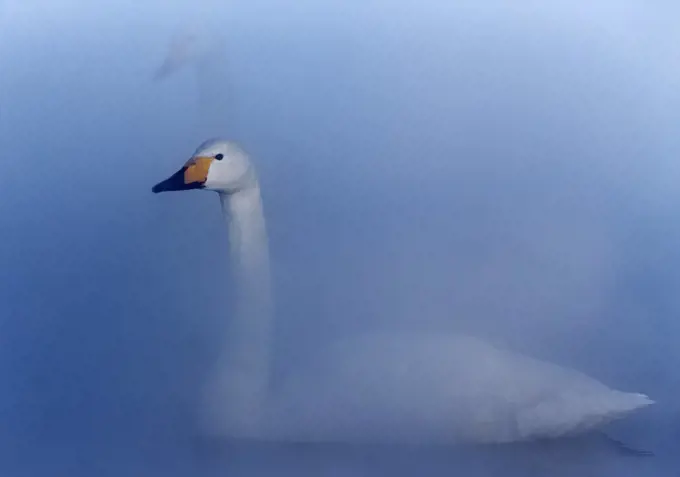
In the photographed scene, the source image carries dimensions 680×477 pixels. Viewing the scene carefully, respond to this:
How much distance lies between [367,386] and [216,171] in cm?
47

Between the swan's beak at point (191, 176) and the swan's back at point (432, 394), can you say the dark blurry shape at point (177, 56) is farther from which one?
the swan's back at point (432, 394)

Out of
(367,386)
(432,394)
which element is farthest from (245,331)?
(432,394)

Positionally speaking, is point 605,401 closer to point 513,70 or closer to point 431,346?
point 431,346

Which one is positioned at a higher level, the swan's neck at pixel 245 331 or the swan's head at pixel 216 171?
the swan's head at pixel 216 171

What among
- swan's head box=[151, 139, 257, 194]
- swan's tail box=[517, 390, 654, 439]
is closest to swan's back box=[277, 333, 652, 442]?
swan's tail box=[517, 390, 654, 439]

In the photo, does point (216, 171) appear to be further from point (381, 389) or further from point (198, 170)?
point (381, 389)

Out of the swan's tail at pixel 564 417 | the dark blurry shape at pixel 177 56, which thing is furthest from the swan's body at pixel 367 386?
the dark blurry shape at pixel 177 56

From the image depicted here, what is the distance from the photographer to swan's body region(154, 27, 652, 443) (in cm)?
108

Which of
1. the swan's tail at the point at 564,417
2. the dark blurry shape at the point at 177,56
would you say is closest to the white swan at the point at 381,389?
the swan's tail at the point at 564,417

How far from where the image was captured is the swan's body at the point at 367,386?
1082mm

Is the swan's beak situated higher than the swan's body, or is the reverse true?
the swan's beak

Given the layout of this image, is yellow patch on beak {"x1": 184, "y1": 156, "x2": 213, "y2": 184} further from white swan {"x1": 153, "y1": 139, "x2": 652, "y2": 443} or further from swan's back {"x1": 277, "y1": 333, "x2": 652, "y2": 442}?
swan's back {"x1": 277, "y1": 333, "x2": 652, "y2": 442}

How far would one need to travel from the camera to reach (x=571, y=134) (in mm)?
1111

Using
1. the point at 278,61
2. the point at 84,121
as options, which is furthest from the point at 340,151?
the point at 84,121
